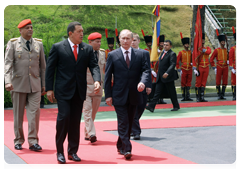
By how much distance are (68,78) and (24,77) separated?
1252 millimetres

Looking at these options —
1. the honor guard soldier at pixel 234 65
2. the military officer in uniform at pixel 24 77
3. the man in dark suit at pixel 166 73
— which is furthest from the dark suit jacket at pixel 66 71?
the honor guard soldier at pixel 234 65

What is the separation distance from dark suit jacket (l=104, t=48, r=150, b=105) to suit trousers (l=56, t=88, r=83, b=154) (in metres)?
0.53

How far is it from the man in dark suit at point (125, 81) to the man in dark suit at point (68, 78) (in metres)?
0.36

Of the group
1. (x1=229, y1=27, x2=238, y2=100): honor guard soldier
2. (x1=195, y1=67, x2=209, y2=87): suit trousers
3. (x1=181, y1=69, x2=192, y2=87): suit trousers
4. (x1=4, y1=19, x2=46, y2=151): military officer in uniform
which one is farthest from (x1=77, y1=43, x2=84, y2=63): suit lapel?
(x1=229, y1=27, x2=238, y2=100): honor guard soldier

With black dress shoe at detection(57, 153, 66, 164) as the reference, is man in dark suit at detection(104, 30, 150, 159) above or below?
above

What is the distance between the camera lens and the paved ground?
5.04 m

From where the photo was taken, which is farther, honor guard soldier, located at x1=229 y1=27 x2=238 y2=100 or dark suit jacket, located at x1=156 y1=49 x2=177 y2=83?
honor guard soldier, located at x1=229 y1=27 x2=238 y2=100

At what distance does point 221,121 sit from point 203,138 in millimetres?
2239

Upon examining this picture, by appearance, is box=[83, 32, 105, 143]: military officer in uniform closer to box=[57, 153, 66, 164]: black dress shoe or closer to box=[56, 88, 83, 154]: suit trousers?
box=[56, 88, 83, 154]: suit trousers

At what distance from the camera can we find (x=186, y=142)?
21.0ft

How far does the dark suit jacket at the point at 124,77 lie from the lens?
5.43 meters

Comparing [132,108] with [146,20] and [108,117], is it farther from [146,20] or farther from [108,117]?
[146,20]

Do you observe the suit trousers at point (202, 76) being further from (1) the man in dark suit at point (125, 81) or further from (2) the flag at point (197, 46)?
(1) the man in dark suit at point (125, 81)

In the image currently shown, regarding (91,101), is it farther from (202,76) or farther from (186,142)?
(202,76)
